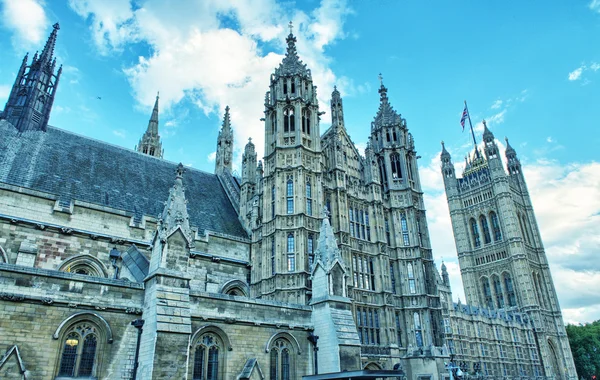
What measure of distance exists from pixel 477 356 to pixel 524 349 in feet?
52.0

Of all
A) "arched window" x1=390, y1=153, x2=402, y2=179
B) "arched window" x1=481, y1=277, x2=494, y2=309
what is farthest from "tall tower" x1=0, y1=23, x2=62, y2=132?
"arched window" x1=481, y1=277, x2=494, y2=309

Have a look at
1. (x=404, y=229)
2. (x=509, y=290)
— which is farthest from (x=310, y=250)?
(x=509, y=290)

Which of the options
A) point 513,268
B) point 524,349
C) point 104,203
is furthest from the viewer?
point 513,268

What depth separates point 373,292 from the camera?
1006 inches

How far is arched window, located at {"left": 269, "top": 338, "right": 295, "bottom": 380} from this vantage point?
716 inches

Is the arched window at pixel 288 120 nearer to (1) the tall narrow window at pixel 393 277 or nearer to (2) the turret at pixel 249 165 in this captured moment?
(2) the turret at pixel 249 165

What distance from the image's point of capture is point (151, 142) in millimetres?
47844

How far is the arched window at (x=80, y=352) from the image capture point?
14.1 metres

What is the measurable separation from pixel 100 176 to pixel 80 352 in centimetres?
1343

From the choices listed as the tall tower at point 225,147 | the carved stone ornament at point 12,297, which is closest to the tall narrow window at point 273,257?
the carved stone ornament at point 12,297

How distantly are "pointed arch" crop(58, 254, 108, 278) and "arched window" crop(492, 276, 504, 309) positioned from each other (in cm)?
9203

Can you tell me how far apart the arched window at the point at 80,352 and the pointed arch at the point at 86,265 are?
213 inches

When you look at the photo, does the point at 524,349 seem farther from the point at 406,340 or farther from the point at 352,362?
the point at 352,362

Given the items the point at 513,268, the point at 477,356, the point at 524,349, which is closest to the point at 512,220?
the point at 513,268
